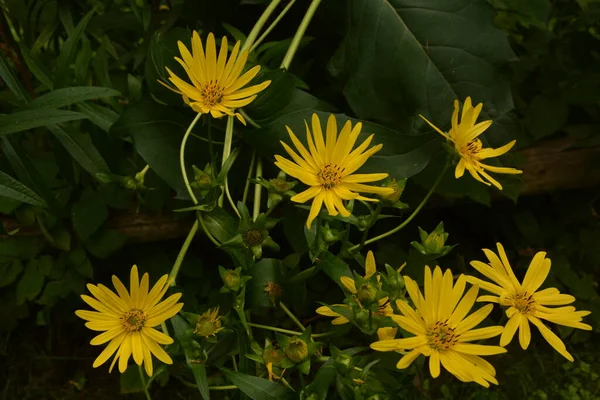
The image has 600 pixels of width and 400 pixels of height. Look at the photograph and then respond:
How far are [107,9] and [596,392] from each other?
119 cm

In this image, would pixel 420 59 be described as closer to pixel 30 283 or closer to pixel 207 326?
pixel 207 326

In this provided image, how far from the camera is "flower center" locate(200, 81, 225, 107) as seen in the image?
2.15 feet

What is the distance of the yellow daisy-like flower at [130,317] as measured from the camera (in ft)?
1.99

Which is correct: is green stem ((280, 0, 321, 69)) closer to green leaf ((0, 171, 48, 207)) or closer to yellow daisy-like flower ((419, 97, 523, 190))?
yellow daisy-like flower ((419, 97, 523, 190))

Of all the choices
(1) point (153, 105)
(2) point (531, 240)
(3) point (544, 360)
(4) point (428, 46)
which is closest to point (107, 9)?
(1) point (153, 105)

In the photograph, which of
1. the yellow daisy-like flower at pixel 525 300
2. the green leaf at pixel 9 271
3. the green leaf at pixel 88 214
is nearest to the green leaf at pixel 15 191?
the green leaf at pixel 88 214

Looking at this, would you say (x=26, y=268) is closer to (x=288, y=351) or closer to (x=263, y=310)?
(x=263, y=310)

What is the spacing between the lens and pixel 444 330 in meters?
0.56

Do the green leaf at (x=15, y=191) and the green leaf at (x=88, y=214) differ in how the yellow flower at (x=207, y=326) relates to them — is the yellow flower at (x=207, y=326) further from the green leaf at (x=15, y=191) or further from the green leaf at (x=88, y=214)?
the green leaf at (x=88, y=214)

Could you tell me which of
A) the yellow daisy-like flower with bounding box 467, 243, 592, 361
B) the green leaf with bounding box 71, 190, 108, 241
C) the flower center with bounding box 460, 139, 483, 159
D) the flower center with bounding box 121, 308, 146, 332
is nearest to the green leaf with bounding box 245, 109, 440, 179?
the flower center with bounding box 460, 139, 483, 159

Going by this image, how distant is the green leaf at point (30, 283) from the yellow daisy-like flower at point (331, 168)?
0.65 metres

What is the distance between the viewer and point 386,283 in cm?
57

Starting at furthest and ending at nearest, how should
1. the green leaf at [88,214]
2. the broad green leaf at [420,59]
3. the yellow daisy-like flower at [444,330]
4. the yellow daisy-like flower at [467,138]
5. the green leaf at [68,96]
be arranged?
1. the green leaf at [88,214]
2. the broad green leaf at [420,59]
3. the green leaf at [68,96]
4. the yellow daisy-like flower at [467,138]
5. the yellow daisy-like flower at [444,330]

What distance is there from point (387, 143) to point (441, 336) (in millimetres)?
292
